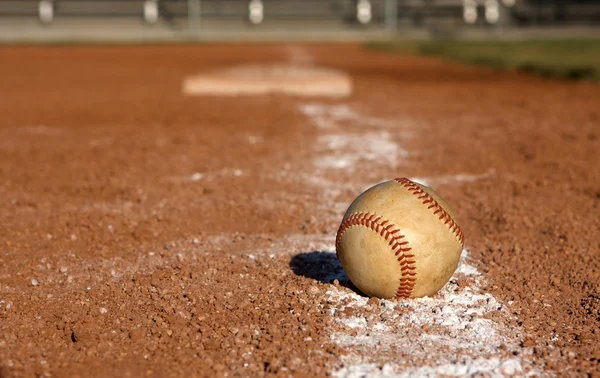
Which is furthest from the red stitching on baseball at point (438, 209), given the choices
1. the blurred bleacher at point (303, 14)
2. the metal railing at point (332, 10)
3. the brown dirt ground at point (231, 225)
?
the metal railing at point (332, 10)

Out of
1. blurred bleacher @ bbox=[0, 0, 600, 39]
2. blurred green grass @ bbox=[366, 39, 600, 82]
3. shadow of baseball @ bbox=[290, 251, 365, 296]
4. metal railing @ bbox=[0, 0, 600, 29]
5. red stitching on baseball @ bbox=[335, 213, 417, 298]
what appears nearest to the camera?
red stitching on baseball @ bbox=[335, 213, 417, 298]

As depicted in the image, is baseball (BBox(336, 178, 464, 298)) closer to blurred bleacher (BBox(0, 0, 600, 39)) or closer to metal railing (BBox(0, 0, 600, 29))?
blurred bleacher (BBox(0, 0, 600, 39))

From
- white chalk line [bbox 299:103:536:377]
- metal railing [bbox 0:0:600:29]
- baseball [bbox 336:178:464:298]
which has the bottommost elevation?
white chalk line [bbox 299:103:536:377]

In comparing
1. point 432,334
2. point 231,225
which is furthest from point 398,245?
point 231,225

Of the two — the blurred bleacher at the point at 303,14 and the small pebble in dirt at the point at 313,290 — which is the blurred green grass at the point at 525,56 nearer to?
the blurred bleacher at the point at 303,14

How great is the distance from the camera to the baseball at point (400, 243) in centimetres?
299

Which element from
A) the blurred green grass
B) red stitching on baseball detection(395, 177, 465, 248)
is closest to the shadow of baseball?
red stitching on baseball detection(395, 177, 465, 248)

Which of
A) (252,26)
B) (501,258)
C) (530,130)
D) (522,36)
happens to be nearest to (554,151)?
(530,130)

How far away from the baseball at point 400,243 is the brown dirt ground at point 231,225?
244mm

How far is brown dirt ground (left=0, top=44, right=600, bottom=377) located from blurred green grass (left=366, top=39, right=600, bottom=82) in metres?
3.19

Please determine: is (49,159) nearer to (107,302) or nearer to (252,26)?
(107,302)

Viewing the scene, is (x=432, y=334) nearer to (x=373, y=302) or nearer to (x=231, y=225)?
(x=373, y=302)

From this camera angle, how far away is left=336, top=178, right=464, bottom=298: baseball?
299 cm

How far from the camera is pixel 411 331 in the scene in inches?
111
